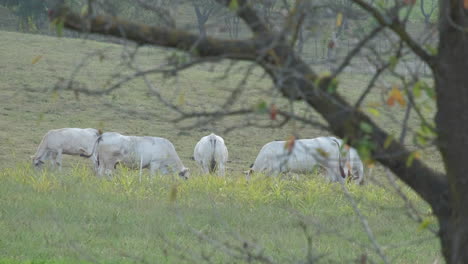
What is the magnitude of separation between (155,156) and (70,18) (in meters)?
15.1

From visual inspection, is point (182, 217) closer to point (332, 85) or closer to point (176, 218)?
point (176, 218)

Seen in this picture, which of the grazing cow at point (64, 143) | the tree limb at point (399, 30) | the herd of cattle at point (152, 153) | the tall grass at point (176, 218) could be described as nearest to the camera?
the tree limb at point (399, 30)

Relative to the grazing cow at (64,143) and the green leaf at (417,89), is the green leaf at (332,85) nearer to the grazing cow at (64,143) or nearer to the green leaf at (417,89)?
the green leaf at (417,89)

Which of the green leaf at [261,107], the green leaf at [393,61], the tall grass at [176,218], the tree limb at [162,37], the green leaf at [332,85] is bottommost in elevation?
the tall grass at [176,218]

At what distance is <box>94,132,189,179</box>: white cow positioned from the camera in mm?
18219

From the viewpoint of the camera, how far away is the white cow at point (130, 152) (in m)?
18.2

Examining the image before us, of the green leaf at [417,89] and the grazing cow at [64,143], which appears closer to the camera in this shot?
the green leaf at [417,89]

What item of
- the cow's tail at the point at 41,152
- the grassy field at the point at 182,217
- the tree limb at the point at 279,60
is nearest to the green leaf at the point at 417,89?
the tree limb at the point at 279,60

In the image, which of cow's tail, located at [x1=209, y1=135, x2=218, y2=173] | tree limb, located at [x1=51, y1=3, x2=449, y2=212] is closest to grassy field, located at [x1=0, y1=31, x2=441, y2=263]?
tree limb, located at [x1=51, y1=3, x2=449, y2=212]

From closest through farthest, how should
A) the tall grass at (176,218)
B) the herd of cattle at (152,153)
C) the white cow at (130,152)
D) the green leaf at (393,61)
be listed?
the green leaf at (393,61)
the tall grass at (176,218)
the herd of cattle at (152,153)
the white cow at (130,152)

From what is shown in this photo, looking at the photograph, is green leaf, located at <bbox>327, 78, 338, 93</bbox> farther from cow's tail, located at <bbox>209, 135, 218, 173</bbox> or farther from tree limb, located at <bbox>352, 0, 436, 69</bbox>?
cow's tail, located at <bbox>209, 135, 218, 173</bbox>

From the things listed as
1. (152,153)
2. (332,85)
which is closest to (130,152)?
(152,153)

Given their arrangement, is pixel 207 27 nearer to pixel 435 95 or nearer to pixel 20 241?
pixel 435 95

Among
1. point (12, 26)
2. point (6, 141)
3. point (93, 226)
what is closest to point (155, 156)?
point (6, 141)
